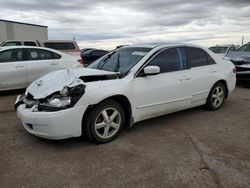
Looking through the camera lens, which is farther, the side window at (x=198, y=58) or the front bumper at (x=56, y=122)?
the side window at (x=198, y=58)

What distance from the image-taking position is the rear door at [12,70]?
24.3 feet

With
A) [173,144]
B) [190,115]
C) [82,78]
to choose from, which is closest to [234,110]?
[190,115]

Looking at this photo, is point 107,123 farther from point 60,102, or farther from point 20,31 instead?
point 20,31

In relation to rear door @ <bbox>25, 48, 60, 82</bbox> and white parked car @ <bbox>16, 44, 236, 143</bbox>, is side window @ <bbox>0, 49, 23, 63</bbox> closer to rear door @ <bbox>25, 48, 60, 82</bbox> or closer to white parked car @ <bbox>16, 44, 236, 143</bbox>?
rear door @ <bbox>25, 48, 60, 82</bbox>

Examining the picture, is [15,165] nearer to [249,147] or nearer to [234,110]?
[249,147]

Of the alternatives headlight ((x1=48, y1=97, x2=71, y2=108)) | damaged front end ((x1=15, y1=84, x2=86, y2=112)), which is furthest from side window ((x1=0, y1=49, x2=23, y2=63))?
headlight ((x1=48, y1=97, x2=71, y2=108))

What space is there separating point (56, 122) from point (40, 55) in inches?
196

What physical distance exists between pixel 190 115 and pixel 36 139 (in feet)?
10.1

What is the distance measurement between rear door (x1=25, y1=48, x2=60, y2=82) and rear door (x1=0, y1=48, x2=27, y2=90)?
175 millimetres

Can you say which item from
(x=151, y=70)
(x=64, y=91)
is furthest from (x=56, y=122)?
(x=151, y=70)

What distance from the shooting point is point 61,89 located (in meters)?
3.92

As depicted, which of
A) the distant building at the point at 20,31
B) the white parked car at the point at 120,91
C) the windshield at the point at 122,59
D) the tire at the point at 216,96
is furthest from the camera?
the distant building at the point at 20,31

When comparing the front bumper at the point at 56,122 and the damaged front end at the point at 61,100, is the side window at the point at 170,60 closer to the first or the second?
the damaged front end at the point at 61,100

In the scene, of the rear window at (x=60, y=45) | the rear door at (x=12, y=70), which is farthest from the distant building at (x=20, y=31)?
the rear door at (x=12, y=70)
